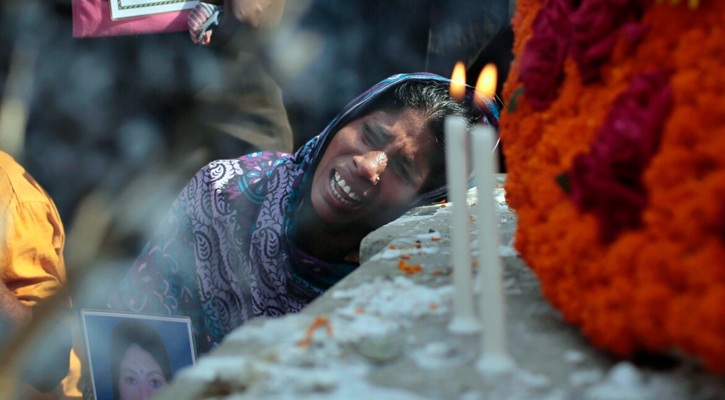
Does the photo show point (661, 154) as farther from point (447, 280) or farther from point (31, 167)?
point (31, 167)

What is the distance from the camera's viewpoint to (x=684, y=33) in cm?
48

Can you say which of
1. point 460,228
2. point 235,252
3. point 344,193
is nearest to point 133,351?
point 235,252

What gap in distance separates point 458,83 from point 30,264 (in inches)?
43.6

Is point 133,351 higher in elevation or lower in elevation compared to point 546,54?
lower

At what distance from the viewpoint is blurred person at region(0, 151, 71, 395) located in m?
1.44

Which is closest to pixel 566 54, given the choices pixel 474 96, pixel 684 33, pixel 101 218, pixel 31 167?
pixel 684 33

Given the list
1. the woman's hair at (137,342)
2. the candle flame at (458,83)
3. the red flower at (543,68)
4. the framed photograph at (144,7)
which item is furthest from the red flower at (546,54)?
the woman's hair at (137,342)

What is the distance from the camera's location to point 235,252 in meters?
1.39

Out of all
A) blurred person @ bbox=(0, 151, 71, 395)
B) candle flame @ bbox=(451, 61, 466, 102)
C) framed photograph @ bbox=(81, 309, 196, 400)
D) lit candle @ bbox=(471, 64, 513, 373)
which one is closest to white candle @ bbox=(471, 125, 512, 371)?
lit candle @ bbox=(471, 64, 513, 373)

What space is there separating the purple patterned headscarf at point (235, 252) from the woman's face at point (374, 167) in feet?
0.14

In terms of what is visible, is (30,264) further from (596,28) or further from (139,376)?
(596,28)

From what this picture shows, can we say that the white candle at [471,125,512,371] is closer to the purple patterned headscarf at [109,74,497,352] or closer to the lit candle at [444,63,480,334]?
the lit candle at [444,63,480,334]

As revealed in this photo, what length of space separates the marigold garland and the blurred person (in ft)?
4.20

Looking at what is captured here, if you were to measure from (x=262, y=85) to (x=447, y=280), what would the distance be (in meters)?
0.79
